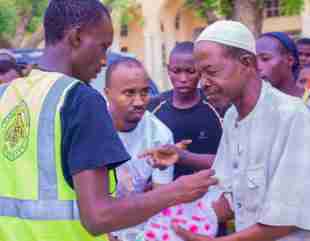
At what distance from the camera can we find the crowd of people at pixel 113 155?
240 centimetres

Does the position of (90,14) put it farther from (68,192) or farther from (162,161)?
(162,161)

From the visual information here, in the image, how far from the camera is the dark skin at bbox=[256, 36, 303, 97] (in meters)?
4.36

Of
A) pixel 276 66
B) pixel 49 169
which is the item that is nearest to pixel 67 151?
pixel 49 169

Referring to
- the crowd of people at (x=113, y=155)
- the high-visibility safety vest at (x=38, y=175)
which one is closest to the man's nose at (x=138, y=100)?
the crowd of people at (x=113, y=155)

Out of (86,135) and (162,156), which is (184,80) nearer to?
(162,156)

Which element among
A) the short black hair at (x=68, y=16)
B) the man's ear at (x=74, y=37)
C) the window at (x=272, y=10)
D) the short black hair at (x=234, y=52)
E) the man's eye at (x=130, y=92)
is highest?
the short black hair at (x=68, y=16)

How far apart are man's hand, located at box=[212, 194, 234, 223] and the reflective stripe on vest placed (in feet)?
2.89

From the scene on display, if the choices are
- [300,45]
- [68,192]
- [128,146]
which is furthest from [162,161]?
[300,45]

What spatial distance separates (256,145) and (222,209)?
0.49m

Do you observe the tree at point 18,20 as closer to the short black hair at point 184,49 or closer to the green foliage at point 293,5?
the green foliage at point 293,5

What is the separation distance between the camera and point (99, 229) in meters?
2.41

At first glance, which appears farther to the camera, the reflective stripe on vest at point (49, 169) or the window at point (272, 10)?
the window at point (272, 10)

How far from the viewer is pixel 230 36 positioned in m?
2.85

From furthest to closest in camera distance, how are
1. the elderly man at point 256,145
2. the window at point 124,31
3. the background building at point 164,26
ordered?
the window at point 124,31 < the background building at point 164,26 < the elderly man at point 256,145
